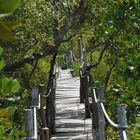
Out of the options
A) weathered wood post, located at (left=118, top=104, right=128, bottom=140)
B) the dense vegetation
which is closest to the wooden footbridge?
the dense vegetation

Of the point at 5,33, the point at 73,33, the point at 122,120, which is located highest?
the point at 73,33

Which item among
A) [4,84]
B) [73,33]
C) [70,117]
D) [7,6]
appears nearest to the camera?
[7,6]

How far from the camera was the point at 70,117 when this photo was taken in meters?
11.3

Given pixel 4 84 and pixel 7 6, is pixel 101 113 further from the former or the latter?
pixel 7 6

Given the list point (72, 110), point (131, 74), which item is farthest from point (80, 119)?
point (131, 74)

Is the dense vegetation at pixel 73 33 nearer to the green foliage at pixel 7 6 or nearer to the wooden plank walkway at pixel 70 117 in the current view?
the wooden plank walkway at pixel 70 117

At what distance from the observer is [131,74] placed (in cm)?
377

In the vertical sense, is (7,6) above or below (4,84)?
above

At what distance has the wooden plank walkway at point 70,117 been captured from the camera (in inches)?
377

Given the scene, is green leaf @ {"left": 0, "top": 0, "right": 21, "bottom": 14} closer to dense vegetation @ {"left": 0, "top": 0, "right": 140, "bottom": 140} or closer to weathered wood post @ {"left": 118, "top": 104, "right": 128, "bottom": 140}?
weathered wood post @ {"left": 118, "top": 104, "right": 128, "bottom": 140}

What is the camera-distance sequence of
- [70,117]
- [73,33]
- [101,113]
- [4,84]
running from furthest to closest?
[70,117], [73,33], [101,113], [4,84]

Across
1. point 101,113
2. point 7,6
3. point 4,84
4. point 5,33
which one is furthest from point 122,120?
point 101,113

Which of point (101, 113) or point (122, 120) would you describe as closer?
point (122, 120)

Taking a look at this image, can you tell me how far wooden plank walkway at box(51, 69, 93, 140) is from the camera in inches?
377
